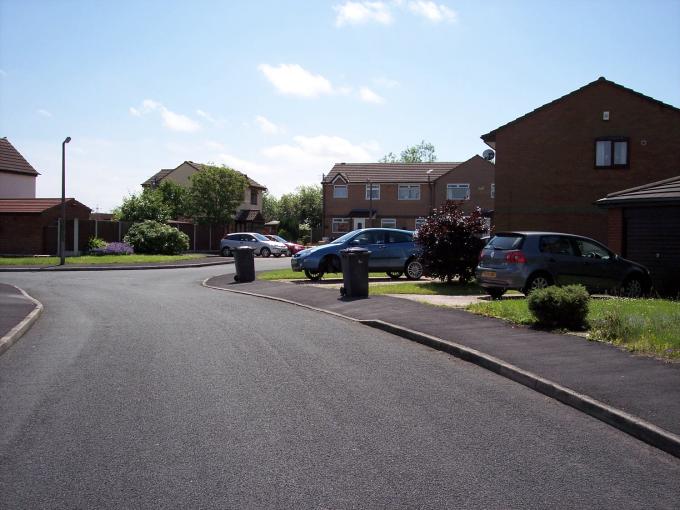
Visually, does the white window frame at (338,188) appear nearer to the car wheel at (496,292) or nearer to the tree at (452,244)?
the tree at (452,244)

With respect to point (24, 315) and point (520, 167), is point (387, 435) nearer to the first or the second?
point (24, 315)

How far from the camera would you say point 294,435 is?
19.1ft

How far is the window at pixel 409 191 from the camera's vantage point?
204ft

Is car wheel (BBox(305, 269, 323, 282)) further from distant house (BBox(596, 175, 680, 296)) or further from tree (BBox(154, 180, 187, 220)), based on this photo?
tree (BBox(154, 180, 187, 220))

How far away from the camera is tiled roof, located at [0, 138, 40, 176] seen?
2023 inches

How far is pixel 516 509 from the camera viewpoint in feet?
14.3

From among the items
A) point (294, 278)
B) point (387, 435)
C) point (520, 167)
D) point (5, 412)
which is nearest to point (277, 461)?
point (387, 435)

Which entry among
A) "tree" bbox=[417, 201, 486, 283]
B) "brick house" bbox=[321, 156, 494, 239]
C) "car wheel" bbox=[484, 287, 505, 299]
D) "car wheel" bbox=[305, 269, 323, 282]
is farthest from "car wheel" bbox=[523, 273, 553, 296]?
"brick house" bbox=[321, 156, 494, 239]

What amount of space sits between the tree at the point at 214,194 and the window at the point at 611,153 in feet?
106

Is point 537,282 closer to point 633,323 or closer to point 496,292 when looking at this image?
point 496,292

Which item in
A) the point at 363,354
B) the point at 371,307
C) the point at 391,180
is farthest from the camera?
the point at 391,180

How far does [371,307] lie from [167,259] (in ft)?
77.0

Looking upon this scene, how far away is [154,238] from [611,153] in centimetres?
2522

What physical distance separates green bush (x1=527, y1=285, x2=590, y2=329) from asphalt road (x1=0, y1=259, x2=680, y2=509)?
7.17ft
